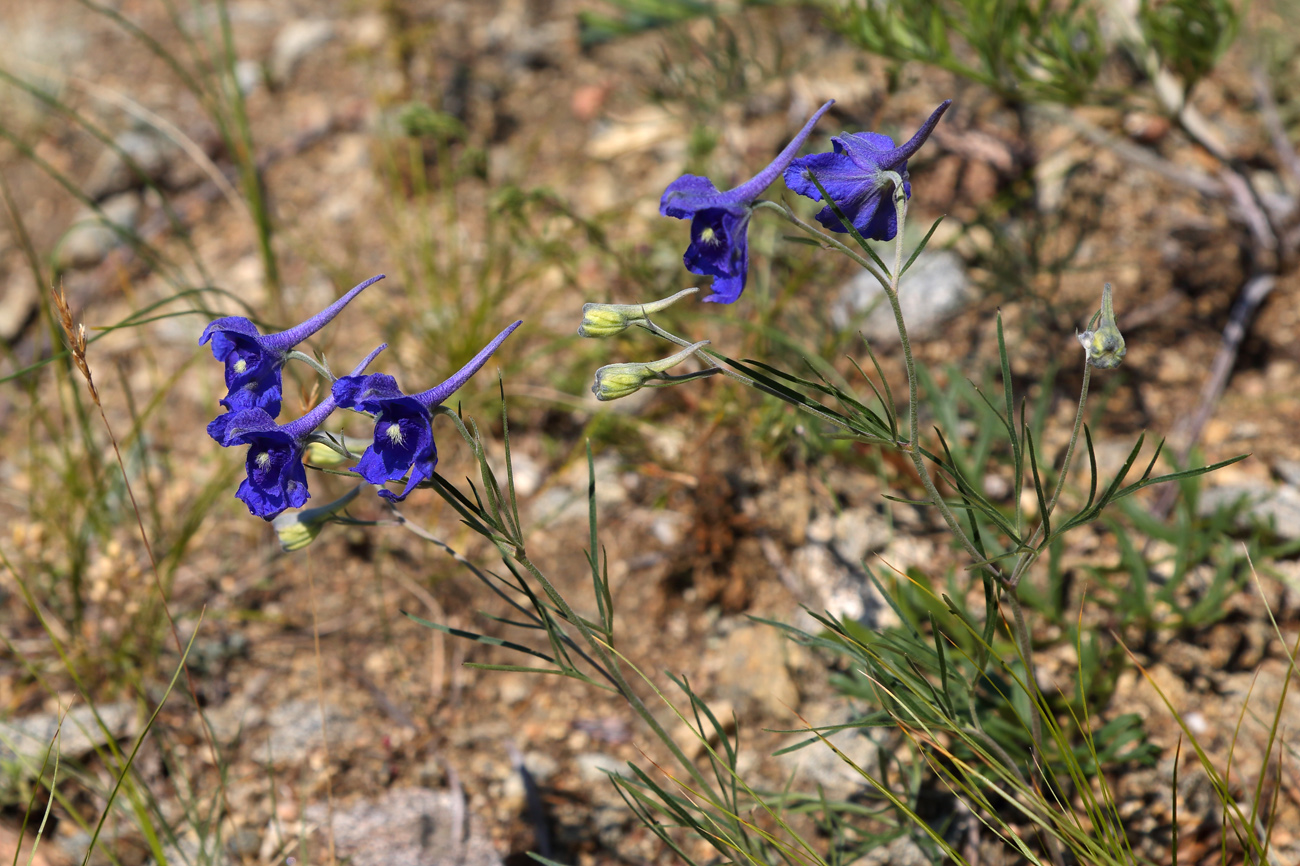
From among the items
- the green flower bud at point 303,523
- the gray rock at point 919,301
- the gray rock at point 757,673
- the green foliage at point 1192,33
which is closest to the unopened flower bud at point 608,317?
the green flower bud at point 303,523

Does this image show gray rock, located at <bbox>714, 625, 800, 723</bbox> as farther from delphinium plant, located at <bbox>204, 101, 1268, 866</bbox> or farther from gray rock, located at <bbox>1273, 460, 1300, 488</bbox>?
gray rock, located at <bbox>1273, 460, 1300, 488</bbox>

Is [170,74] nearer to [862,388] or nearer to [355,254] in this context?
[355,254]

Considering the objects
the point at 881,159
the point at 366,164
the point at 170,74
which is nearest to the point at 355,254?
the point at 366,164

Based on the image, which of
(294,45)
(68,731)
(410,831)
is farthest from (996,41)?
(294,45)

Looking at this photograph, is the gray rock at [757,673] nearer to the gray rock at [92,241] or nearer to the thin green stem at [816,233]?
the thin green stem at [816,233]

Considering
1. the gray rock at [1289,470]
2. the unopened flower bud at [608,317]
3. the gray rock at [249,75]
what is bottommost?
the gray rock at [1289,470]
